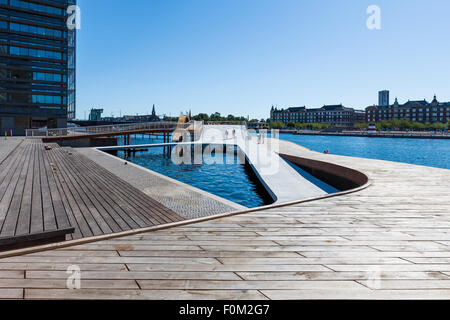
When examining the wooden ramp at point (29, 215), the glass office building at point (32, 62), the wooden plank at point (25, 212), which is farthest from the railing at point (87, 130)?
the wooden plank at point (25, 212)

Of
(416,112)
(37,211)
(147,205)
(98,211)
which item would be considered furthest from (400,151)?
(416,112)

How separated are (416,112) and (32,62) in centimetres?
17698

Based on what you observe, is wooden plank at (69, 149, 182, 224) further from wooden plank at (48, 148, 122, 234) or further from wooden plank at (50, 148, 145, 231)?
wooden plank at (48, 148, 122, 234)

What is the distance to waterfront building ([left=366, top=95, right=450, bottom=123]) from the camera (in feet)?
535

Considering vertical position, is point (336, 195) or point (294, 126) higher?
point (294, 126)

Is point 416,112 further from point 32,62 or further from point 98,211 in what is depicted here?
point 98,211

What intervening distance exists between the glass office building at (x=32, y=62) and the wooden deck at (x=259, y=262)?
60.1 meters

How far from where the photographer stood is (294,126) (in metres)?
198

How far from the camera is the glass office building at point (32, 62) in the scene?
2164 inches

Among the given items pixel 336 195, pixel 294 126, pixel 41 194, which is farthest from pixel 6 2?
pixel 294 126

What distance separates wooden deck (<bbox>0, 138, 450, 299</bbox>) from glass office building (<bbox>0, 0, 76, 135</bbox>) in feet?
197
